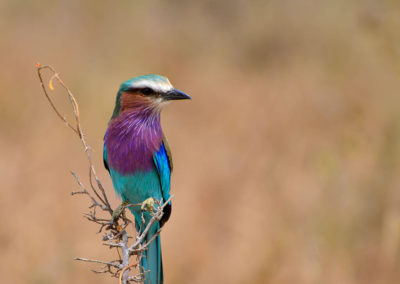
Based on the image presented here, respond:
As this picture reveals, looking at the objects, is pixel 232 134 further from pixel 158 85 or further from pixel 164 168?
pixel 158 85

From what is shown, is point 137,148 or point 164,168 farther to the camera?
point 164,168

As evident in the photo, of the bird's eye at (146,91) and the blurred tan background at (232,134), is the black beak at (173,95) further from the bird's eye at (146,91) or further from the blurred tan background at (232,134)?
the blurred tan background at (232,134)

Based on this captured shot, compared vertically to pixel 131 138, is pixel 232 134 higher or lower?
lower

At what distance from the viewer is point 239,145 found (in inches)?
266

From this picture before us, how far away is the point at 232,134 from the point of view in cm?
706

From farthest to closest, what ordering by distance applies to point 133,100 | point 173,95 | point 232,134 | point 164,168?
point 232,134
point 164,168
point 133,100
point 173,95

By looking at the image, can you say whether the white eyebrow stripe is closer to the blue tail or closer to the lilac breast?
the lilac breast

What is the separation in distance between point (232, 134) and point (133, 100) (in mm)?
4052

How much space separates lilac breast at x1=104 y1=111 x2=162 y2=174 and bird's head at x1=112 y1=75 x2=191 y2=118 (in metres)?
0.05

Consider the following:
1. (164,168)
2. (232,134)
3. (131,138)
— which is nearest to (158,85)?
(131,138)

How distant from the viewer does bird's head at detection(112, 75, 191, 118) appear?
295 centimetres

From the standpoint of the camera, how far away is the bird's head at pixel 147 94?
2.95m

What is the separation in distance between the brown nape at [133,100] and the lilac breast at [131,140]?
0.13 feet

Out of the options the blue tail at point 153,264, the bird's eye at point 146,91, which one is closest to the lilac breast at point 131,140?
the bird's eye at point 146,91
